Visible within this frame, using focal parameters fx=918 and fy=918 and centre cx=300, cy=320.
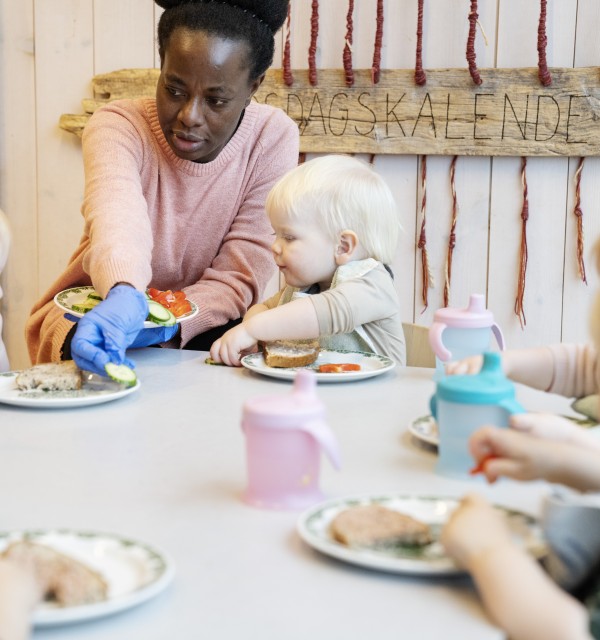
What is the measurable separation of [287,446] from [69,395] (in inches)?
21.2

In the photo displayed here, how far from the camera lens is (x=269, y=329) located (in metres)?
1.63

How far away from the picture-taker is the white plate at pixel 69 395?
4.15 feet

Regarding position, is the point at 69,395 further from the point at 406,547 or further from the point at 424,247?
the point at 424,247

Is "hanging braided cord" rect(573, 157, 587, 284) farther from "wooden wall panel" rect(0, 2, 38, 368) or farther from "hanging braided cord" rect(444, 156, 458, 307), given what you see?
"wooden wall panel" rect(0, 2, 38, 368)

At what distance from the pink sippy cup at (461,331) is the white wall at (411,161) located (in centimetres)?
125

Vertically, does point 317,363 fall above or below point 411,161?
below

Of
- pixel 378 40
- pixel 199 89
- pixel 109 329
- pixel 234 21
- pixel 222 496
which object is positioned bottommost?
pixel 222 496

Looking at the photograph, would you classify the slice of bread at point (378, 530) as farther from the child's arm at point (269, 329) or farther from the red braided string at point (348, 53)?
the red braided string at point (348, 53)

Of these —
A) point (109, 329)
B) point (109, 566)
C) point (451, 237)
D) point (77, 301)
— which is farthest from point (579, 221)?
point (109, 566)

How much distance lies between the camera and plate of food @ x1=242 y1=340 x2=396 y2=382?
4.83 feet

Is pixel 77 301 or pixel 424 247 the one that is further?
pixel 424 247

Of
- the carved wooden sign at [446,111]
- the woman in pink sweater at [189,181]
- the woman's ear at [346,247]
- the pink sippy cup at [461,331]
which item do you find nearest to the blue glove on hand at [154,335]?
the woman in pink sweater at [189,181]

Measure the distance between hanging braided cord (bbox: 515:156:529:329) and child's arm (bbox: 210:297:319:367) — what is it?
1.16 meters

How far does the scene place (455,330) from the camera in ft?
4.61
